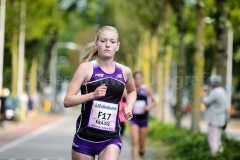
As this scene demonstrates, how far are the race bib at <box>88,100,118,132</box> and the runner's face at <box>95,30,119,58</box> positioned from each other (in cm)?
46

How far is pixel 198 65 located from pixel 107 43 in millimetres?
13159

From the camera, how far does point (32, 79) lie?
6091 centimetres

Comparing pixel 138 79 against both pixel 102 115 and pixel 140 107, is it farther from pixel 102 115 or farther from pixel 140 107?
pixel 102 115

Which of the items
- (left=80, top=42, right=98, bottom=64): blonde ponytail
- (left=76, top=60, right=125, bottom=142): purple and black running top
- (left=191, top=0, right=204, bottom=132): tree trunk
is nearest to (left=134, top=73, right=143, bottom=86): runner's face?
(left=191, top=0, right=204, bottom=132): tree trunk

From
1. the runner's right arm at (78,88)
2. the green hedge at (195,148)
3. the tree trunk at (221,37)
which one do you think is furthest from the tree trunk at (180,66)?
the runner's right arm at (78,88)

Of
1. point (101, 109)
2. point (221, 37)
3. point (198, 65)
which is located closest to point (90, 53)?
point (101, 109)

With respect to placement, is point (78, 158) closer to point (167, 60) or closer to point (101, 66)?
point (101, 66)

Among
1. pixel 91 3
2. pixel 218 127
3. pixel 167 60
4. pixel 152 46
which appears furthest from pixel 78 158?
pixel 91 3

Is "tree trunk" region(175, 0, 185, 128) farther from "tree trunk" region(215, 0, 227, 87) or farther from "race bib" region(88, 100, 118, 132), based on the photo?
"race bib" region(88, 100, 118, 132)

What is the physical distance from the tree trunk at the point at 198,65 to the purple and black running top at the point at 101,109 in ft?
41.4

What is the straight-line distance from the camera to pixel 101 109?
7.52 metres

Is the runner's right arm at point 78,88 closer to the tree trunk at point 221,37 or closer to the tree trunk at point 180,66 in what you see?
the tree trunk at point 221,37

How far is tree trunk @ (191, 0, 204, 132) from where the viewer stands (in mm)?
20281

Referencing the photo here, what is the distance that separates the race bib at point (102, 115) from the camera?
24.7ft
